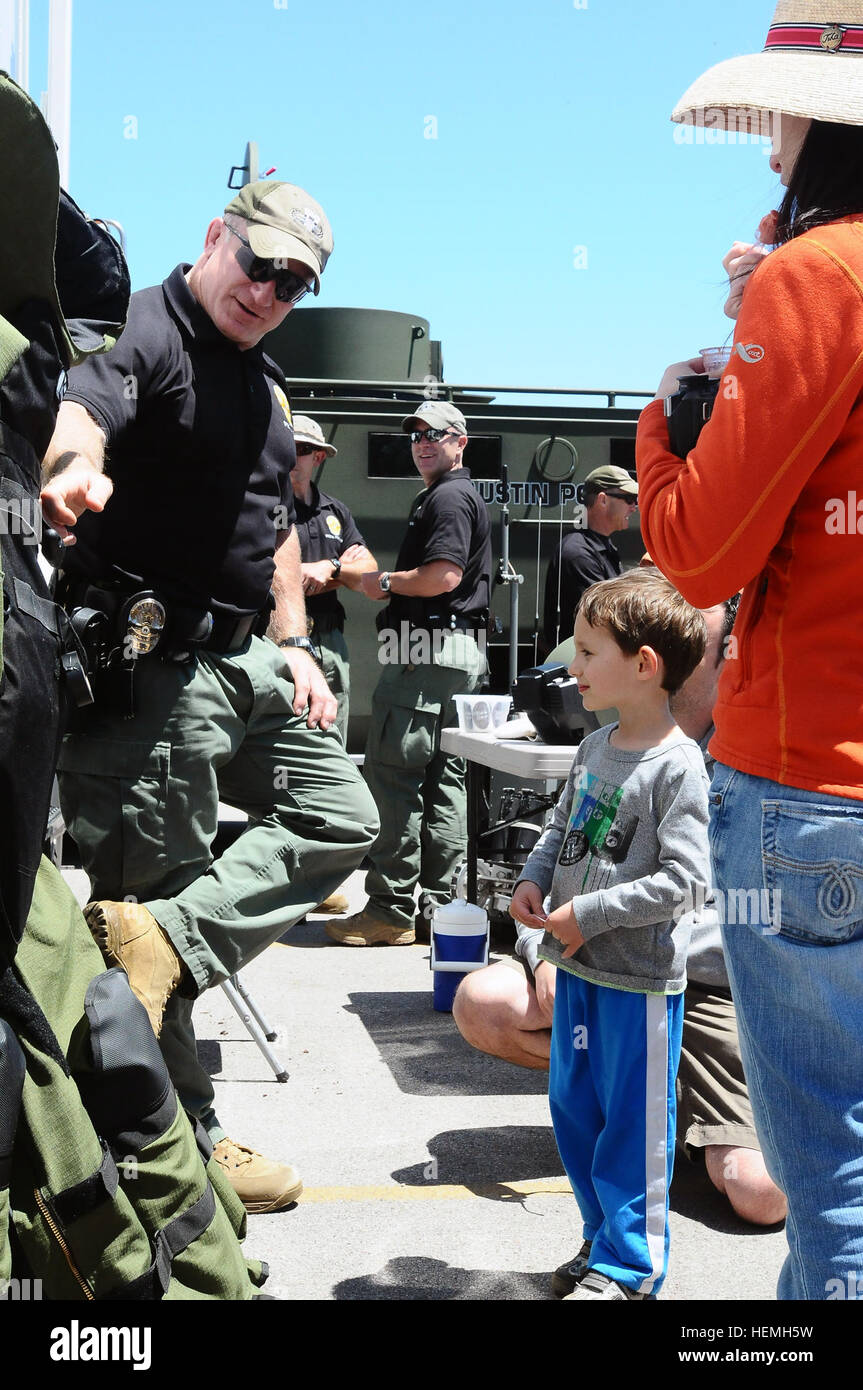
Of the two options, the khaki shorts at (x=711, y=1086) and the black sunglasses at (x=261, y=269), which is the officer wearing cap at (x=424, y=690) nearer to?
the khaki shorts at (x=711, y=1086)

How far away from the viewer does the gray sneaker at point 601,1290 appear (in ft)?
8.34

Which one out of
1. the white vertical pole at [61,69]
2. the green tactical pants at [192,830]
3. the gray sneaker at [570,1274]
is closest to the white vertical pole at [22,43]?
the white vertical pole at [61,69]

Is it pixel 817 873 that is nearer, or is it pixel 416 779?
pixel 817 873

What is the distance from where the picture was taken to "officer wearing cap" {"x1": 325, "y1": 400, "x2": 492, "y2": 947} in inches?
253

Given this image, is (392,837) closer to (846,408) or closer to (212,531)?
(212,531)

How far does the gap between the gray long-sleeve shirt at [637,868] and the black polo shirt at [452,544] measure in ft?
12.1

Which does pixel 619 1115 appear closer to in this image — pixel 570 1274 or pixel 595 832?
pixel 570 1274

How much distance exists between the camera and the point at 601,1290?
8.38ft

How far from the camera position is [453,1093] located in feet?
13.8

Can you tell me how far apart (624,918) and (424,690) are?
3.95m

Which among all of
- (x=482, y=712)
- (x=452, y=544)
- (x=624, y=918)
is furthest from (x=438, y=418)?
(x=624, y=918)

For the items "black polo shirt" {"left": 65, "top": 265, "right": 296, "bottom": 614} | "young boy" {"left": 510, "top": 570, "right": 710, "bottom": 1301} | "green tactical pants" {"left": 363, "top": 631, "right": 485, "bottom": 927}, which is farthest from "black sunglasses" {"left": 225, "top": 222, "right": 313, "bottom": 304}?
"green tactical pants" {"left": 363, "top": 631, "right": 485, "bottom": 927}

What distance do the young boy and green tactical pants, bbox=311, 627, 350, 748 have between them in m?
4.14
